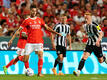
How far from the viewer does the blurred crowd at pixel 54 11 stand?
63.8ft

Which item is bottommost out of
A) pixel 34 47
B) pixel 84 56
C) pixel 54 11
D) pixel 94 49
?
pixel 84 56

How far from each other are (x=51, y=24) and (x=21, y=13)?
258cm

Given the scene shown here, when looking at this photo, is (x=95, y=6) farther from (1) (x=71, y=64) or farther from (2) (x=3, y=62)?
(2) (x=3, y=62)

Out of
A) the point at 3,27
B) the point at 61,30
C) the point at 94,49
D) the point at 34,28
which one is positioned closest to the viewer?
the point at 34,28

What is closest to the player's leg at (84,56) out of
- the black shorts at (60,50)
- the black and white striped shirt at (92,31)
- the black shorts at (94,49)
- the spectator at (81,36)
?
the black shorts at (94,49)

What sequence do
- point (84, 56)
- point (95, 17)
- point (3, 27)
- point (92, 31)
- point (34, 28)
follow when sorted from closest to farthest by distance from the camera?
point (34, 28) → point (84, 56) → point (92, 31) → point (3, 27) → point (95, 17)

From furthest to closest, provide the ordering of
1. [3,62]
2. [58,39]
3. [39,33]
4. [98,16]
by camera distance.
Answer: [98,16] < [3,62] < [58,39] < [39,33]

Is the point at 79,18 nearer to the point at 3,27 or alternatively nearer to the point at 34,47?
the point at 3,27

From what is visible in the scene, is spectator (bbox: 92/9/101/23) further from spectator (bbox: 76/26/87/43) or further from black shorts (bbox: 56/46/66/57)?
black shorts (bbox: 56/46/66/57)

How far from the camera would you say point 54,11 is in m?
21.0

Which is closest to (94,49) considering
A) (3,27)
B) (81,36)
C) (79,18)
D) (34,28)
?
(34,28)

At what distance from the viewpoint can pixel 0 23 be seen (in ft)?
63.3

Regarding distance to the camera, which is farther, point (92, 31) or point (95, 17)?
point (95, 17)

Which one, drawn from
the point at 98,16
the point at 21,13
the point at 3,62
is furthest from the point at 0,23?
the point at 98,16
